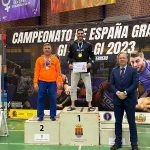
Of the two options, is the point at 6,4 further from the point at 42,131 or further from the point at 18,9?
the point at 42,131

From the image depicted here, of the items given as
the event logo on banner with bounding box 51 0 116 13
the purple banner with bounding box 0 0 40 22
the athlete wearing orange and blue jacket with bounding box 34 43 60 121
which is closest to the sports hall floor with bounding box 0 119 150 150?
the athlete wearing orange and blue jacket with bounding box 34 43 60 121

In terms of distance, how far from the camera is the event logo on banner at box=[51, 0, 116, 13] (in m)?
15.7

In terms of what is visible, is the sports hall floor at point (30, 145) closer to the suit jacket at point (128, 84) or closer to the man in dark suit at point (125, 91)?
the man in dark suit at point (125, 91)

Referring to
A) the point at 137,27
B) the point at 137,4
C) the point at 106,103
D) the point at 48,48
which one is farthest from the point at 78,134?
the point at 137,4

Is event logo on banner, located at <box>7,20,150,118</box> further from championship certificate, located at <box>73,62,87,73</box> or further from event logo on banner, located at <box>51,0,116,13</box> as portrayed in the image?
event logo on banner, located at <box>51,0,116,13</box>

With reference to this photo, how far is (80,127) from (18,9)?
39.9ft

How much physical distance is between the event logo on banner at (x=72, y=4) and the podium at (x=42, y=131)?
9.07 metres

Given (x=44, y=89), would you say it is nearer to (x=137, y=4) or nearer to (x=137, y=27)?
(x=137, y=27)

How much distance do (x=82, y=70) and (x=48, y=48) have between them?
0.97 metres

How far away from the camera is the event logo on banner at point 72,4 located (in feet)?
51.4

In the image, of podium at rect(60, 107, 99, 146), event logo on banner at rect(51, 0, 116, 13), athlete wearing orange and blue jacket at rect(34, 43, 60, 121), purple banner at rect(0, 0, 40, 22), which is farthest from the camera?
purple banner at rect(0, 0, 40, 22)

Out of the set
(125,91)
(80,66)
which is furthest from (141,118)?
(125,91)

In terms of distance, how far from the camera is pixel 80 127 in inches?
294

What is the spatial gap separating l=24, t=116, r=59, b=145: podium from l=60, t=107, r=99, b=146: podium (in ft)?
0.56
